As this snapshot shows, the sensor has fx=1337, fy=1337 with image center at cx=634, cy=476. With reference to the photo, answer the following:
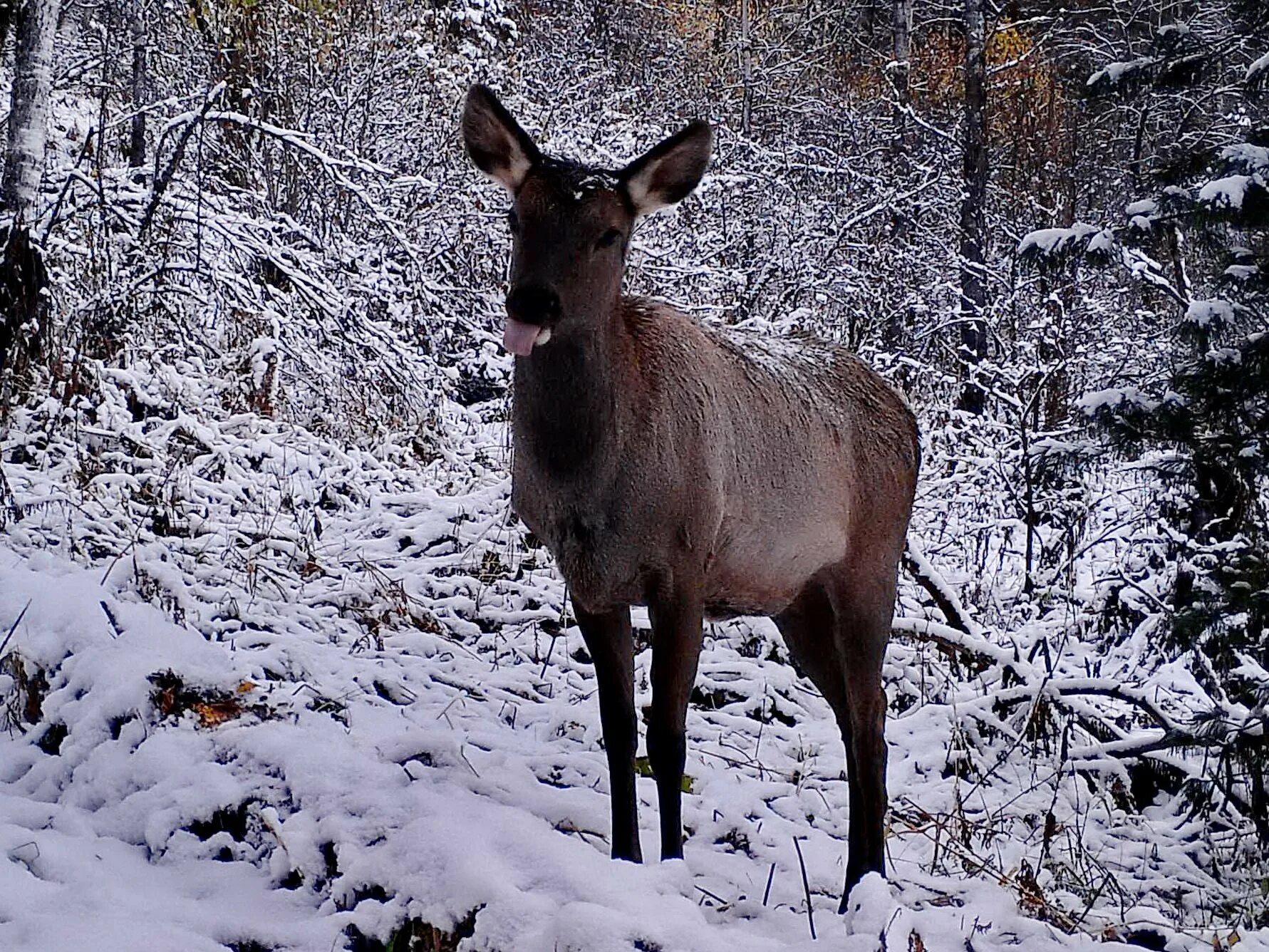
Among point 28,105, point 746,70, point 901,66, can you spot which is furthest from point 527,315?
point 746,70

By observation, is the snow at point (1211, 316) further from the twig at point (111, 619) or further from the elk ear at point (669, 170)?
the twig at point (111, 619)

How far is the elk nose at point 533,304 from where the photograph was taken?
402 centimetres

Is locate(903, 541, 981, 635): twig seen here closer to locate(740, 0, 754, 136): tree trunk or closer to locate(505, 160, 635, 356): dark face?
Answer: locate(505, 160, 635, 356): dark face

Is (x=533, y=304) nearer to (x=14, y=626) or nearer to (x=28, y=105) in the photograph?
(x=14, y=626)

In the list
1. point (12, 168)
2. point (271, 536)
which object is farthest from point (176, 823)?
point (12, 168)

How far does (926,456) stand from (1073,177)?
22.6 feet

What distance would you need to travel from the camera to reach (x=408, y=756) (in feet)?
14.8

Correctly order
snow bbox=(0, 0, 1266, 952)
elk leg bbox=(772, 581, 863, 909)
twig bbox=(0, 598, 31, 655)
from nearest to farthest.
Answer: snow bbox=(0, 0, 1266, 952) < twig bbox=(0, 598, 31, 655) < elk leg bbox=(772, 581, 863, 909)

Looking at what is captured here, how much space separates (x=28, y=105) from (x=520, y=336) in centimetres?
505

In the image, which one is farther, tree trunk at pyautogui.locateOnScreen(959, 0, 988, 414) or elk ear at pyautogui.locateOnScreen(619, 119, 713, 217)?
tree trunk at pyautogui.locateOnScreen(959, 0, 988, 414)

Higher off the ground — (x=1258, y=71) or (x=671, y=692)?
(x=1258, y=71)

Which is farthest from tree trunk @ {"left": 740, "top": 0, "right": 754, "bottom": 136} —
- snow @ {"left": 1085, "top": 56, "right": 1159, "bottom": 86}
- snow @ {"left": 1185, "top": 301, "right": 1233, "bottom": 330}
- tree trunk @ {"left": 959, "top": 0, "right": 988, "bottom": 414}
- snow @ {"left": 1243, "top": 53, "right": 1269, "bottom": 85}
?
snow @ {"left": 1185, "top": 301, "right": 1233, "bottom": 330}

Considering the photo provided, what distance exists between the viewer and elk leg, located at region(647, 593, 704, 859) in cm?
431

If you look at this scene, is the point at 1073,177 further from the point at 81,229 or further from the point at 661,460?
the point at 661,460
